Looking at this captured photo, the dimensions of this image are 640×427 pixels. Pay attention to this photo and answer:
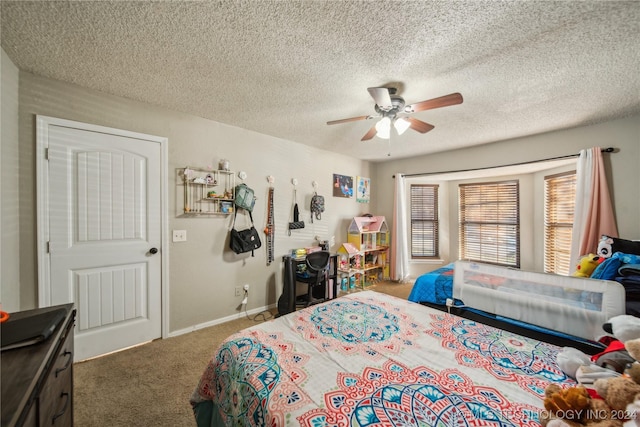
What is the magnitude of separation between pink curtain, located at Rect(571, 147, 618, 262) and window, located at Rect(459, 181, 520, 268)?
1475 mm

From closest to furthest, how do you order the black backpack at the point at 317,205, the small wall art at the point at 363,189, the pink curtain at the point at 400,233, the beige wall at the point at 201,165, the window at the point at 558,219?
the beige wall at the point at 201,165 → the window at the point at 558,219 → the black backpack at the point at 317,205 → the pink curtain at the point at 400,233 → the small wall art at the point at 363,189

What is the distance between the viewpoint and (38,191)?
1890mm

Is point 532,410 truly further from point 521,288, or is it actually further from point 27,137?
point 27,137

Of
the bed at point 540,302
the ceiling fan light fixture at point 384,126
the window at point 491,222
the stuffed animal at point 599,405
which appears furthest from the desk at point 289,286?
the window at point 491,222

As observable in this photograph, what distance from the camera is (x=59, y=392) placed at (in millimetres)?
1048

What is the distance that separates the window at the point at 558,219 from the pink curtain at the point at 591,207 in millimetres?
814

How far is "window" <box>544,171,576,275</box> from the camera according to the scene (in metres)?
3.49

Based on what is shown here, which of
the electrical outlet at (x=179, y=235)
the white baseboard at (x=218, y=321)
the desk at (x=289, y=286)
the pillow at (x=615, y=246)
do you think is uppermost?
the electrical outlet at (x=179, y=235)

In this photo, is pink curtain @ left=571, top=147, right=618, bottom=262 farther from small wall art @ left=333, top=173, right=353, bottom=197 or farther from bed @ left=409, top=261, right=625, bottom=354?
small wall art @ left=333, top=173, right=353, bottom=197

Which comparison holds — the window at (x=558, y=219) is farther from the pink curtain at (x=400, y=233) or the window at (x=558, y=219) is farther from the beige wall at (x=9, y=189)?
the beige wall at (x=9, y=189)

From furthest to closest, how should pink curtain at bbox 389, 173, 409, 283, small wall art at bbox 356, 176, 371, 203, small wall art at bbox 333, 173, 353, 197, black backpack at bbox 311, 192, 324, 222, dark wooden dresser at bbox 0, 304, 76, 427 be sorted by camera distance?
1. small wall art at bbox 356, 176, 371, 203
2. pink curtain at bbox 389, 173, 409, 283
3. small wall art at bbox 333, 173, 353, 197
4. black backpack at bbox 311, 192, 324, 222
5. dark wooden dresser at bbox 0, 304, 76, 427

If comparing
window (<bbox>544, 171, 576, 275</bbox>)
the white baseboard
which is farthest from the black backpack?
window (<bbox>544, 171, 576, 275</bbox>)

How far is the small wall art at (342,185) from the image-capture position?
4.18m

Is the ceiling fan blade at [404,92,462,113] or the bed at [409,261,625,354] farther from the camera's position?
the ceiling fan blade at [404,92,462,113]
